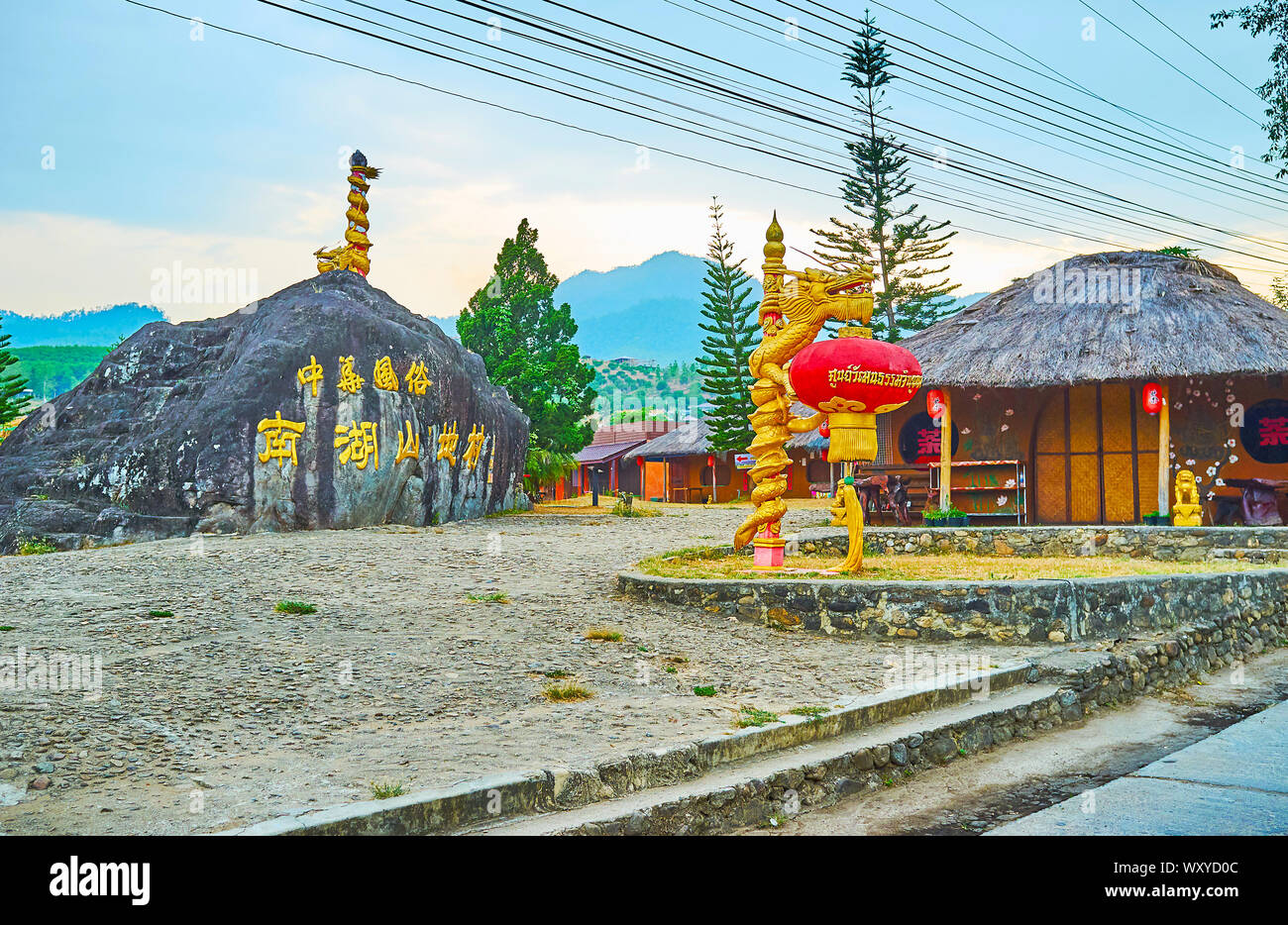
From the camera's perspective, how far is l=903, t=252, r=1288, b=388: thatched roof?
16.5m

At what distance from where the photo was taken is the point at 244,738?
5.09 m

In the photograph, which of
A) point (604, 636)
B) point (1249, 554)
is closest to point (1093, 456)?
point (1249, 554)

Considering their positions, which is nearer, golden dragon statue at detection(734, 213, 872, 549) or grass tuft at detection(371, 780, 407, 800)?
grass tuft at detection(371, 780, 407, 800)

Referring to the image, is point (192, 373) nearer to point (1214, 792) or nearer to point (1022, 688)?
point (1022, 688)

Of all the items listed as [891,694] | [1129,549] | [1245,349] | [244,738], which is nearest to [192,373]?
[244,738]

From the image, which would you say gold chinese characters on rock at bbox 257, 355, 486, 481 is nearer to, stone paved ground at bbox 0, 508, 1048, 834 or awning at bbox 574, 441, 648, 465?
stone paved ground at bbox 0, 508, 1048, 834

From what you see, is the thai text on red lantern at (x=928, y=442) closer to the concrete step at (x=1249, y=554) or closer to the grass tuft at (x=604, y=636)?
the concrete step at (x=1249, y=554)

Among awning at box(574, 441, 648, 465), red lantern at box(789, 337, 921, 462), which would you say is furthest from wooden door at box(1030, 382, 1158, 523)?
awning at box(574, 441, 648, 465)

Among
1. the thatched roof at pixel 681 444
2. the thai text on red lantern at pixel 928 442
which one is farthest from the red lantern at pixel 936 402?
the thatched roof at pixel 681 444

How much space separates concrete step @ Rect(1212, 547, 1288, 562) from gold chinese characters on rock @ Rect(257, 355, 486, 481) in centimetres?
1186

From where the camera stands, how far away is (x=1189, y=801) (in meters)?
4.35

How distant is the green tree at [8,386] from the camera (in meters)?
20.6
